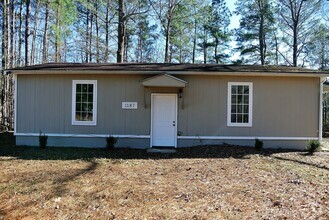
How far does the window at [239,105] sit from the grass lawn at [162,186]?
1553 millimetres

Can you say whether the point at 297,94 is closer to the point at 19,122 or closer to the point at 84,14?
the point at 19,122

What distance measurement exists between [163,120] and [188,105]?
40.8 inches

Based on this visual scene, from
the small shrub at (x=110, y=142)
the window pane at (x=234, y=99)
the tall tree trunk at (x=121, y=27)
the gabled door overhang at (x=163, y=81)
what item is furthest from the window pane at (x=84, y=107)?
the tall tree trunk at (x=121, y=27)

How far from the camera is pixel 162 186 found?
18.3 ft

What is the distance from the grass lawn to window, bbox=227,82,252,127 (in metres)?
1.55

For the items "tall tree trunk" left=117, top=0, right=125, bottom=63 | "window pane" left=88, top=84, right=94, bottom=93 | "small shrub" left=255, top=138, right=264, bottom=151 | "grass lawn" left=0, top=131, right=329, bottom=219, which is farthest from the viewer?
"tall tree trunk" left=117, top=0, right=125, bottom=63

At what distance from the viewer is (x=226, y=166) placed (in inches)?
293

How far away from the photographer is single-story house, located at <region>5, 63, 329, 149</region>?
10.2 m

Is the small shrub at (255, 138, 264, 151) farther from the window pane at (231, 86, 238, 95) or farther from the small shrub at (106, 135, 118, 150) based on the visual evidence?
the small shrub at (106, 135, 118, 150)

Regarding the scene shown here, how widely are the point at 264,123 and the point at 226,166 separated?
3535mm

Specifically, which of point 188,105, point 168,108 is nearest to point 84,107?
point 168,108

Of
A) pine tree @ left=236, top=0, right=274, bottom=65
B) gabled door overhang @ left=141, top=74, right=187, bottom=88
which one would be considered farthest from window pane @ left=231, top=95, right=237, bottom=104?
pine tree @ left=236, top=0, right=274, bottom=65

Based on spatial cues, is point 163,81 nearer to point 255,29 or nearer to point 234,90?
point 234,90

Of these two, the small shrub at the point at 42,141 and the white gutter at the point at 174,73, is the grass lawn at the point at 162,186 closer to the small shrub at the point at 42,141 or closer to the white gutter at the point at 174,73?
the small shrub at the point at 42,141
